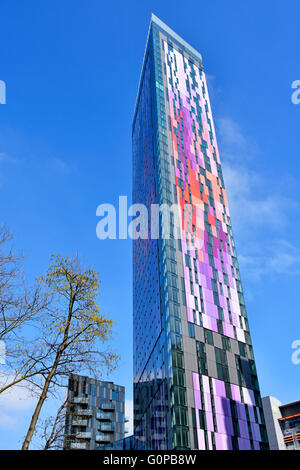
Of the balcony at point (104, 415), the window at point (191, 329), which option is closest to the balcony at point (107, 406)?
the balcony at point (104, 415)

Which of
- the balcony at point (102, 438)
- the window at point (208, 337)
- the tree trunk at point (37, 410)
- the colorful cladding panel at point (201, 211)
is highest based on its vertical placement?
the colorful cladding panel at point (201, 211)

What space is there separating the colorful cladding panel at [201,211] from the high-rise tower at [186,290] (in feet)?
0.76

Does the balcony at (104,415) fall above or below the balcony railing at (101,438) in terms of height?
above

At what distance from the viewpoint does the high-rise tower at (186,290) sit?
50.5 metres

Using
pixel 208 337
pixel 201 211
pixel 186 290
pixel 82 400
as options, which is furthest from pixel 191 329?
pixel 82 400

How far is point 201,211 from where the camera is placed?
7238 cm

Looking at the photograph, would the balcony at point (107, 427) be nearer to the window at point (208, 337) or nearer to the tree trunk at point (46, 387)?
the window at point (208, 337)

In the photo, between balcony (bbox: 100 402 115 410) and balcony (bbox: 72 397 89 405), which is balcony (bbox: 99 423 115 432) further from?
balcony (bbox: 72 397 89 405)

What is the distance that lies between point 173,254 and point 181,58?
195 feet

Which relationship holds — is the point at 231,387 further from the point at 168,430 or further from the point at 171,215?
the point at 171,215

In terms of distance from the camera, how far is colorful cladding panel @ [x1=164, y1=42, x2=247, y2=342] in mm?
61406

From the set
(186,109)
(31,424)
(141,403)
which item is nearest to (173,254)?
(141,403)

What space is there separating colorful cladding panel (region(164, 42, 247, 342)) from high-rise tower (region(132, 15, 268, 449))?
0.76 ft
